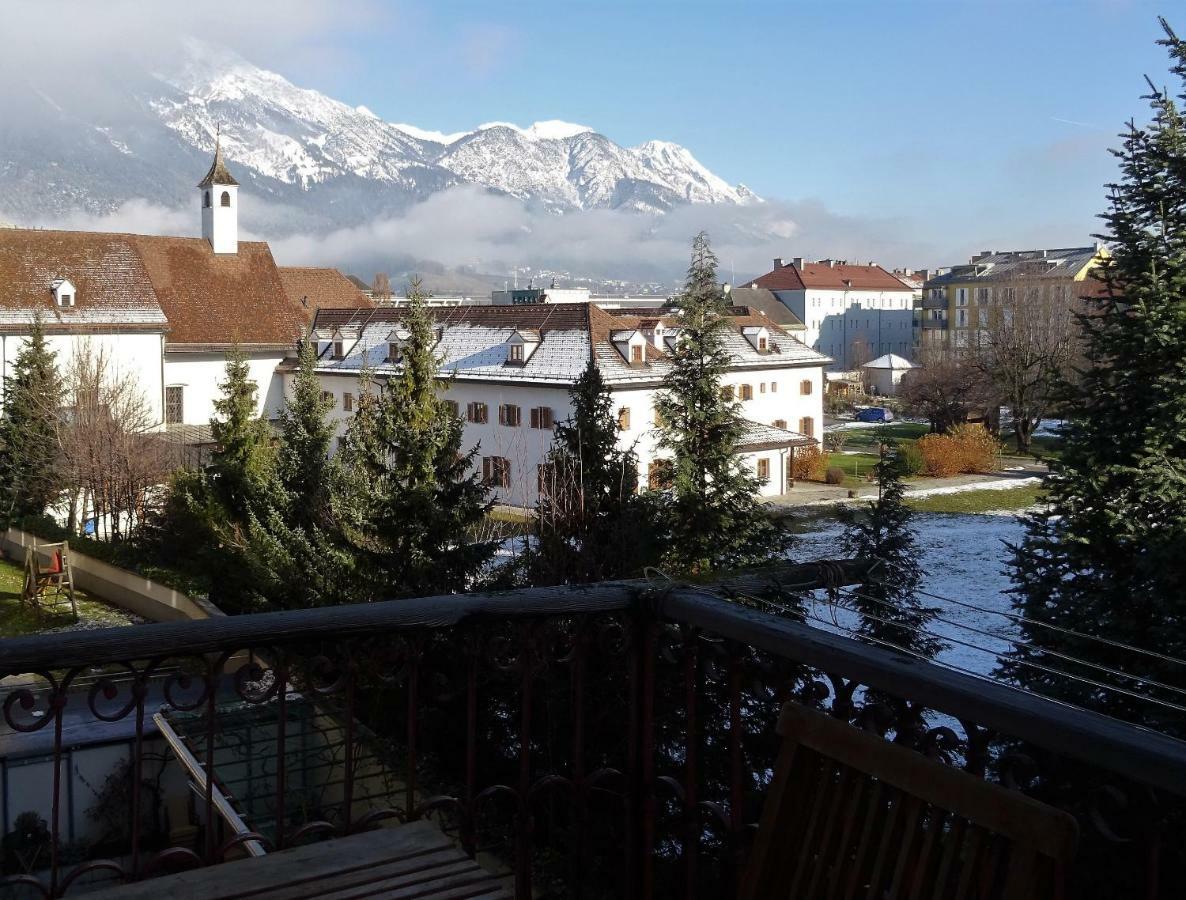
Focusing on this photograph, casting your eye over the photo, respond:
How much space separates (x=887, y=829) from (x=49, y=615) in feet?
76.8

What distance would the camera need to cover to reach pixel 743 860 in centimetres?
302

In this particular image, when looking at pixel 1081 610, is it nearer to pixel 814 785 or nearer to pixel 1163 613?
pixel 1163 613

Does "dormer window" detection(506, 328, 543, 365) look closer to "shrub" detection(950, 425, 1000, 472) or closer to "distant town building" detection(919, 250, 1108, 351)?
"shrub" detection(950, 425, 1000, 472)

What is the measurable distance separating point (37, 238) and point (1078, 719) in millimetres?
45083

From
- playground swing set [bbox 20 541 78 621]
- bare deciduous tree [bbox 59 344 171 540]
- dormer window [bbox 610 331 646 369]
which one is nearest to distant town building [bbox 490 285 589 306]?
dormer window [bbox 610 331 646 369]

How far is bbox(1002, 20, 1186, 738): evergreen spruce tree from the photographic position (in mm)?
10961

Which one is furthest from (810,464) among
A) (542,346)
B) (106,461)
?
(106,461)

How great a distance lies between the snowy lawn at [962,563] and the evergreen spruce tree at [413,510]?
5.94m

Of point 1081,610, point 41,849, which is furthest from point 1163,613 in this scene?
point 41,849

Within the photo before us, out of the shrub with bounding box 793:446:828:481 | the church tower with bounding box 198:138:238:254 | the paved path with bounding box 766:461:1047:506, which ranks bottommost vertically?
the paved path with bounding box 766:461:1047:506

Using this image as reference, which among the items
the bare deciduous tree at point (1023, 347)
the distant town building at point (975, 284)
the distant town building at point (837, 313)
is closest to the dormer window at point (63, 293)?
the bare deciduous tree at point (1023, 347)

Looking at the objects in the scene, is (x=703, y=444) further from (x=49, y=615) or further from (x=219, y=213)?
(x=219, y=213)

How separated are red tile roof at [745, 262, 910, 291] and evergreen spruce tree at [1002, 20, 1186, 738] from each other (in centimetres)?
8079

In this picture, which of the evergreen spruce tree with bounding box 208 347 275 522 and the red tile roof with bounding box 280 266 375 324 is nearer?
the evergreen spruce tree with bounding box 208 347 275 522
